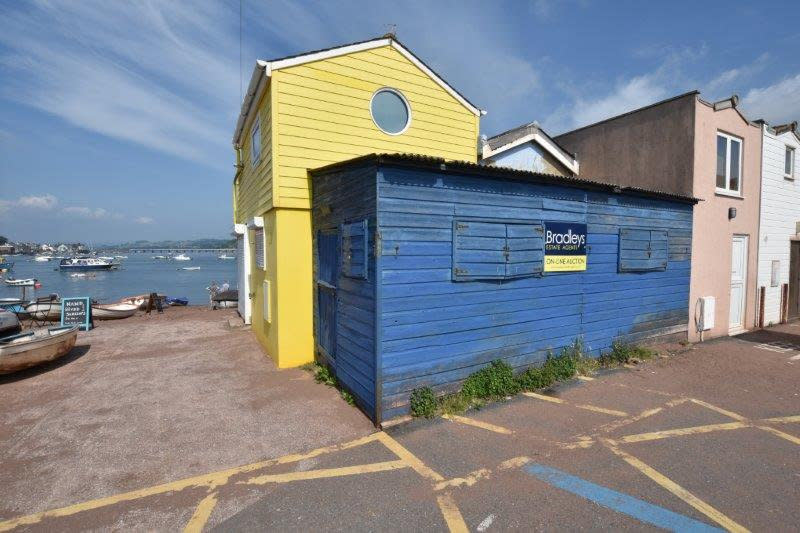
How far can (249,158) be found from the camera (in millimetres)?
10906

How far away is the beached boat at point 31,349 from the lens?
7.12 meters

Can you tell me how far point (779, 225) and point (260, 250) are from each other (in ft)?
54.6

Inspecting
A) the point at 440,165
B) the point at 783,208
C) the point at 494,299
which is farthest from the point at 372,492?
the point at 783,208

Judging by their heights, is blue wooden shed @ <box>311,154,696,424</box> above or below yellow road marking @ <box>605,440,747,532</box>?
above

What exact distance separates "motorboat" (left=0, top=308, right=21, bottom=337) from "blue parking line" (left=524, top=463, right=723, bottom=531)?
13562 mm

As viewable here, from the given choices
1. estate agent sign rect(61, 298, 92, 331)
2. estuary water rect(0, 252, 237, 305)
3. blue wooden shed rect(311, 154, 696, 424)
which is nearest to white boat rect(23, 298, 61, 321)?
estate agent sign rect(61, 298, 92, 331)

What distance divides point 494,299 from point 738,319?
10.5 m

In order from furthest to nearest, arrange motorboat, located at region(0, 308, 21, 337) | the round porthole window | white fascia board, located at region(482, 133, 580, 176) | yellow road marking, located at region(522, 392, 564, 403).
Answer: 1. white fascia board, located at region(482, 133, 580, 176)
2. motorboat, located at region(0, 308, 21, 337)
3. the round porthole window
4. yellow road marking, located at region(522, 392, 564, 403)

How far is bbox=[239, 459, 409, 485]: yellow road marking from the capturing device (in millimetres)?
4125

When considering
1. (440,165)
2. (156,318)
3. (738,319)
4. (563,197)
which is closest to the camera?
(440,165)

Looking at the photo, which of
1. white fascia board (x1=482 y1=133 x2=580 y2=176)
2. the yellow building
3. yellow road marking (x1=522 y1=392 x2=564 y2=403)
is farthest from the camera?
white fascia board (x1=482 y1=133 x2=580 y2=176)

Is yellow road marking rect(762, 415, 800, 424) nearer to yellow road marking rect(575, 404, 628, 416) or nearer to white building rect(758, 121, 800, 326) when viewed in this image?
yellow road marking rect(575, 404, 628, 416)

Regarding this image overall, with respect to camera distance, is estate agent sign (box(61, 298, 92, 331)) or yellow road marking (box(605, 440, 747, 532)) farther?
estate agent sign (box(61, 298, 92, 331))

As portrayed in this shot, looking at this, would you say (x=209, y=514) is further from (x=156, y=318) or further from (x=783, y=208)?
(x=783, y=208)
